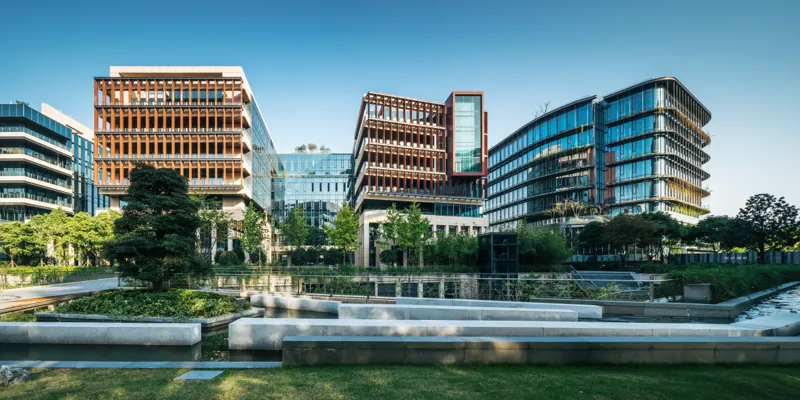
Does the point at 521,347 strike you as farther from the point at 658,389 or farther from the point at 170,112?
the point at 170,112

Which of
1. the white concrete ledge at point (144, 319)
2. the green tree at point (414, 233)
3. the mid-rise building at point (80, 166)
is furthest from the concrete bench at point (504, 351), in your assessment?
the mid-rise building at point (80, 166)

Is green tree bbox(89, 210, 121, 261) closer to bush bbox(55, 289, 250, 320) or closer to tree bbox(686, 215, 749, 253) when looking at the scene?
bush bbox(55, 289, 250, 320)

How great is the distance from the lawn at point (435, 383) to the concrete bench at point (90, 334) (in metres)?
3.84

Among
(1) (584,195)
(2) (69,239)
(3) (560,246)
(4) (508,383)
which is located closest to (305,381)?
(4) (508,383)

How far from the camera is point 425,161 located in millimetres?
61250

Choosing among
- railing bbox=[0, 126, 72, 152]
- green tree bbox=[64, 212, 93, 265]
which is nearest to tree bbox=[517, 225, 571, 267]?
green tree bbox=[64, 212, 93, 265]

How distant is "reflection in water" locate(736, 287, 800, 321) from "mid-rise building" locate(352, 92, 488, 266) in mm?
39223

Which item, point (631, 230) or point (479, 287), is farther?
point (631, 230)

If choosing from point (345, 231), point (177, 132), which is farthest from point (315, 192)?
point (345, 231)

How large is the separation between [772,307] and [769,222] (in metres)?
38.8

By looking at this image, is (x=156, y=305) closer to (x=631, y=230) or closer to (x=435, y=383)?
(x=435, y=383)

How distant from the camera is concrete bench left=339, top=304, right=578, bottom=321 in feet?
45.7

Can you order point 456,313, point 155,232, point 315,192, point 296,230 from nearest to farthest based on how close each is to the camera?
point 456,313 → point 155,232 → point 296,230 → point 315,192

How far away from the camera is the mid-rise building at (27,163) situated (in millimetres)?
67000
